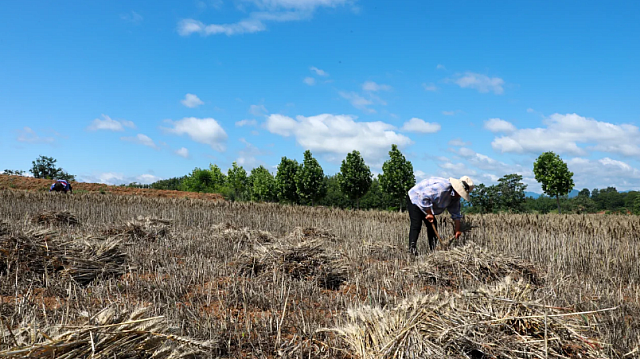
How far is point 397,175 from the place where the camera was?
24547 mm

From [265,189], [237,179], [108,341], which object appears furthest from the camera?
[237,179]

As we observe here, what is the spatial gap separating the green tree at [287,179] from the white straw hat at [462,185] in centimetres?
2365

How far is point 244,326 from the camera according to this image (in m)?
2.77

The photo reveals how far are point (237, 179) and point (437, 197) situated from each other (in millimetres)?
47755

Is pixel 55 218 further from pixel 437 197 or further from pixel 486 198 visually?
pixel 486 198

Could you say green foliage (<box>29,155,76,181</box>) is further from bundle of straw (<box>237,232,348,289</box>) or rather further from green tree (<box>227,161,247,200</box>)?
bundle of straw (<box>237,232,348,289</box>)

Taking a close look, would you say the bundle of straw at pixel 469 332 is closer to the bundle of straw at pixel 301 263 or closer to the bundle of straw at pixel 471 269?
the bundle of straw at pixel 301 263

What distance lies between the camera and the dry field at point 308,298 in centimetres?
216

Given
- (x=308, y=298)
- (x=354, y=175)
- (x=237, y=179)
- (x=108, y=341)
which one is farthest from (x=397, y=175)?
(x=237, y=179)

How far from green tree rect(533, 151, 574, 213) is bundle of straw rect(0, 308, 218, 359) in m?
27.9

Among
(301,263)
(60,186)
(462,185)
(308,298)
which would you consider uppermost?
(60,186)

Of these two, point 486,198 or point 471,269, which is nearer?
point 471,269

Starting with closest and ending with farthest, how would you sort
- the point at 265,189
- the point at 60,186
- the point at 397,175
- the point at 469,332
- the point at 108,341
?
1. the point at 108,341
2. the point at 469,332
3. the point at 60,186
4. the point at 397,175
5. the point at 265,189

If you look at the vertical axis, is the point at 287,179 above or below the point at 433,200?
above
